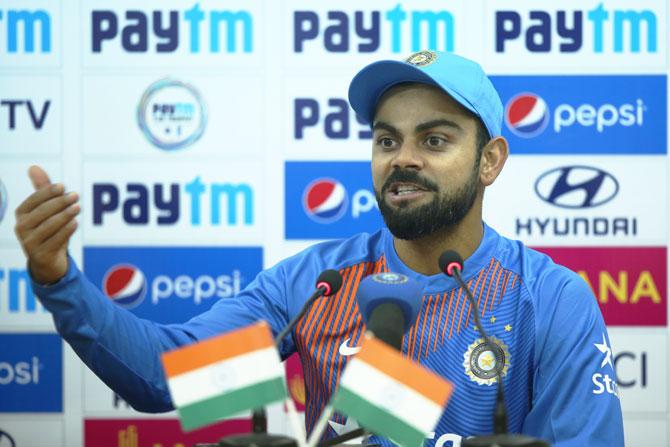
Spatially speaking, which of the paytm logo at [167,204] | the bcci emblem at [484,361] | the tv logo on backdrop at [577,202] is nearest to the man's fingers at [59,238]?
the bcci emblem at [484,361]

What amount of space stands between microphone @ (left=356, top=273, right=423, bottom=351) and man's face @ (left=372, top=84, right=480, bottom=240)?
1.28 ft

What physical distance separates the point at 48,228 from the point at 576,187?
1.58 meters

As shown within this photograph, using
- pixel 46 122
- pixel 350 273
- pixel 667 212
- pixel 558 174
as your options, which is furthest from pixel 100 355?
pixel 667 212

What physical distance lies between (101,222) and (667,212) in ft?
5.07

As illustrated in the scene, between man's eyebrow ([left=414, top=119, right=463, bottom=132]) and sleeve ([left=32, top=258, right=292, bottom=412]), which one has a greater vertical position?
man's eyebrow ([left=414, top=119, right=463, bottom=132])

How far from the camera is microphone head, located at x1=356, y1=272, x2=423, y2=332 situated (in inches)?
35.8

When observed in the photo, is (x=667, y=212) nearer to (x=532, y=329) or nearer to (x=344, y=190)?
(x=344, y=190)

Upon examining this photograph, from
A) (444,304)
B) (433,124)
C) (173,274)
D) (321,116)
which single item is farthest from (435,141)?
(173,274)

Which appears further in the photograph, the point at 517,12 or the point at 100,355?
the point at 517,12

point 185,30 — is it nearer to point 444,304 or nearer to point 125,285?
point 125,285

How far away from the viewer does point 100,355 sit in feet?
3.68

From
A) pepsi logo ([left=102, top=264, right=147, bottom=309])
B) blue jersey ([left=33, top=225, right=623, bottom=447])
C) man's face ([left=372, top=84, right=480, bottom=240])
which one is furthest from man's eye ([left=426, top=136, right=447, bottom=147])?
pepsi logo ([left=102, top=264, right=147, bottom=309])

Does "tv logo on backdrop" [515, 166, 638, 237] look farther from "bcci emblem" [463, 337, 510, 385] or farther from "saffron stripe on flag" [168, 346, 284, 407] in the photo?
"saffron stripe on flag" [168, 346, 284, 407]

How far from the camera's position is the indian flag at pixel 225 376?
76 cm
